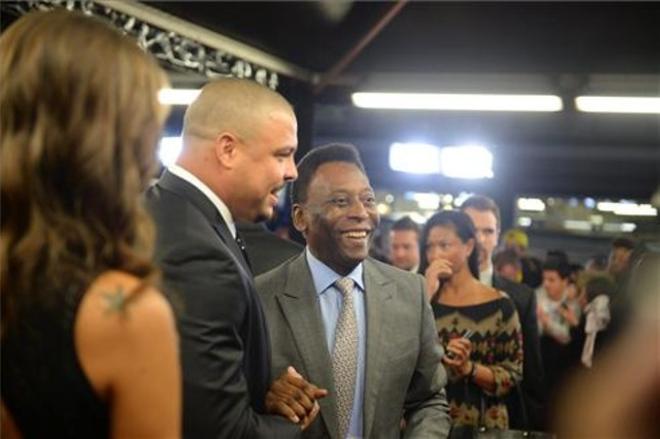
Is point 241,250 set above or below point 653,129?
below

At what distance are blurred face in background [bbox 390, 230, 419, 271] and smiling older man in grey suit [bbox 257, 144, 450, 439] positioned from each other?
10.5ft

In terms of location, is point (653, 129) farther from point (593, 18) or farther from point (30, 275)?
point (30, 275)

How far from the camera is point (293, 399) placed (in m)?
1.71

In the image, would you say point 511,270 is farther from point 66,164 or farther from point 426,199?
point 426,199

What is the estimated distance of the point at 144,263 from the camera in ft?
3.44

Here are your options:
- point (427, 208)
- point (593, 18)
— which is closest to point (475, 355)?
point (593, 18)

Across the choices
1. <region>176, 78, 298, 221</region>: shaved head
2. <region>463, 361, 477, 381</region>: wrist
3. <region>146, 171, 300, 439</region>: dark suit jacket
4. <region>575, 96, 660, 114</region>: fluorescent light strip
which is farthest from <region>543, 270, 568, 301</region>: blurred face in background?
<region>146, 171, 300, 439</region>: dark suit jacket

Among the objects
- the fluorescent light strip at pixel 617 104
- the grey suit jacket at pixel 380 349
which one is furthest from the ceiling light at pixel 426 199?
the grey suit jacket at pixel 380 349

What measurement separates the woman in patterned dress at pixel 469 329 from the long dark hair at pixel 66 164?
2.07 metres

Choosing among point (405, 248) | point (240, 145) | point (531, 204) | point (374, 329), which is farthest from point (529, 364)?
point (531, 204)

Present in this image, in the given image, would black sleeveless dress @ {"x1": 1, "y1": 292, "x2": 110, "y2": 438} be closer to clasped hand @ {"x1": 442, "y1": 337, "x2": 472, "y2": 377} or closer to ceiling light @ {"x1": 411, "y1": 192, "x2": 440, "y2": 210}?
clasped hand @ {"x1": 442, "y1": 337, "x2": 472, "y2": 377}

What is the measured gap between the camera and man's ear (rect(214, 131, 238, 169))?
5.82 feet

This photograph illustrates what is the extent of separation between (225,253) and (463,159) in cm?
835

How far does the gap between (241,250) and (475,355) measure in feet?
4.99
